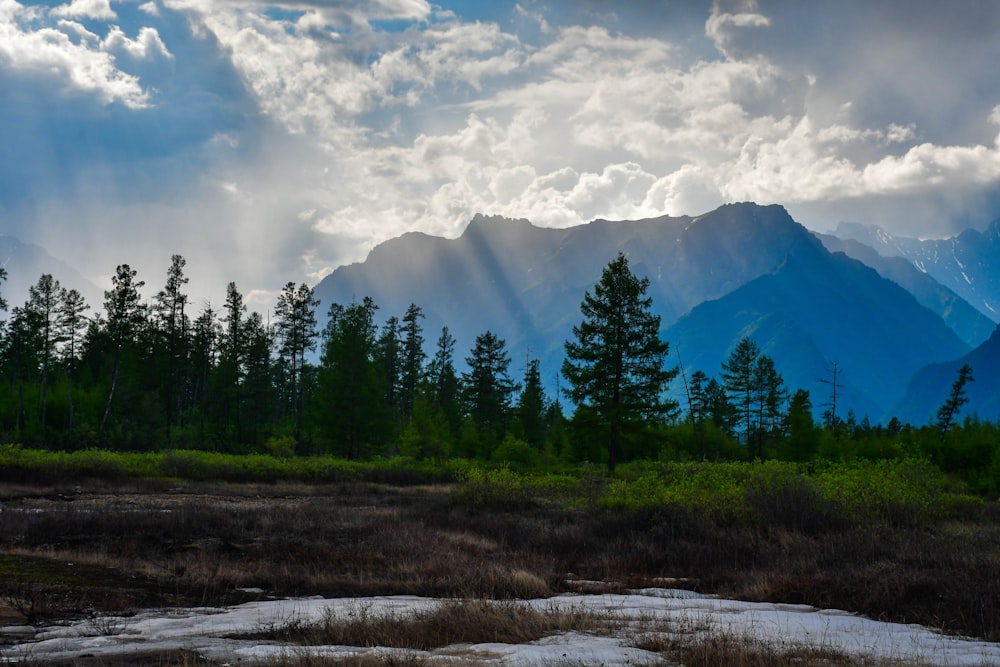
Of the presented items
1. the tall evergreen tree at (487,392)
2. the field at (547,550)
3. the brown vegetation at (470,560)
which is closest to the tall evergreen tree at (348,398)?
the tall evergreen tree at (487,392)

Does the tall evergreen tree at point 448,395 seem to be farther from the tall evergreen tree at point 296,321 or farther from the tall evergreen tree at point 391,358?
the tall evergreen tree at point 296,321

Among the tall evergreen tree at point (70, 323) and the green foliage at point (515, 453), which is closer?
the green foliage at point (515, 453)

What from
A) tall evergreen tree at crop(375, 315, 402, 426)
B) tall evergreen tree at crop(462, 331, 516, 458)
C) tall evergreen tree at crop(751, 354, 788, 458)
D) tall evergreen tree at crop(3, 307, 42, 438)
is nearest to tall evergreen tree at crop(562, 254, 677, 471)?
tall evergreen tree at crop(462, 331, 516, 458)

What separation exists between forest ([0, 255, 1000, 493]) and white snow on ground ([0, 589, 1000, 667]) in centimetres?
2492

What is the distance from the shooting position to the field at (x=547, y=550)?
855 cm

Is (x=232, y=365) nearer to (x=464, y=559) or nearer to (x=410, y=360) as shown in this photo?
(x=410, y=360)

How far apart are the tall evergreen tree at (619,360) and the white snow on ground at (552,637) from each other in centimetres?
2663

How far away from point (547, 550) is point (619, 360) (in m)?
22.2

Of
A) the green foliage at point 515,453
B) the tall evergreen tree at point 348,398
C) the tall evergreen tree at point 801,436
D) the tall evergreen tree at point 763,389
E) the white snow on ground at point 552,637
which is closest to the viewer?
the white snow on ground at point 552,637

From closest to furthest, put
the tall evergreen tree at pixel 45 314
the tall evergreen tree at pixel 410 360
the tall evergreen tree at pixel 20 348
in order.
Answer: the tall evergreen tree at pixel 45 314
the tall evergreen tree at pixel 20 348
the tall evergreen tree at pixel 410 360

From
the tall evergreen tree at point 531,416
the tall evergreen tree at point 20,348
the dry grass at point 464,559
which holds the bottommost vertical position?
the dry grass at point 464,559

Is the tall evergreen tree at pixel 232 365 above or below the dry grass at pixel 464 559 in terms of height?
above

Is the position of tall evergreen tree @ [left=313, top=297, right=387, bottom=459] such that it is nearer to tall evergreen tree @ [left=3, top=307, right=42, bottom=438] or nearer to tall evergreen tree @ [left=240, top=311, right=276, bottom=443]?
tall evergreen tree @ [left=240, top=311, right=276, bottom=443]

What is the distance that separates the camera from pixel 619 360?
35938 millimetres
